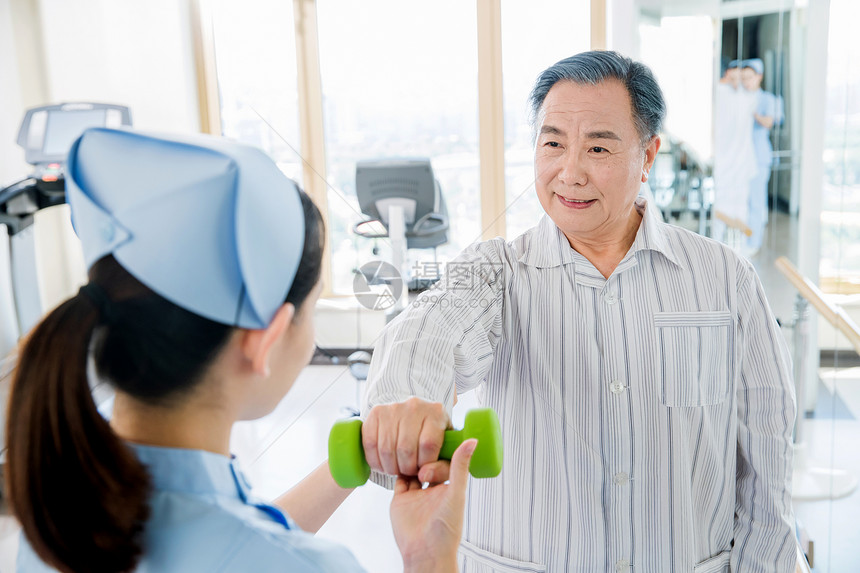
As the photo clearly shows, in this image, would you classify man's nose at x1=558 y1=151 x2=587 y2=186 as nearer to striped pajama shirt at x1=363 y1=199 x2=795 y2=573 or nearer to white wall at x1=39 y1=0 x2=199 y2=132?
striped pajama shirt at x1=363 y1=199 x2=795 y2=573

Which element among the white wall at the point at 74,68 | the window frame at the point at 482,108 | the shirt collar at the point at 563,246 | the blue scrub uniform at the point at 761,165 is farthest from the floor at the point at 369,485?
the white wall at the point at 74,68

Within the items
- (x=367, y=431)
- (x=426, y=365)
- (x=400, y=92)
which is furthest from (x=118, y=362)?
(x=400, y=92)

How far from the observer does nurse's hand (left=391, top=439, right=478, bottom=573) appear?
69 cm

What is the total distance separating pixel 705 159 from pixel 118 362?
2.52 m

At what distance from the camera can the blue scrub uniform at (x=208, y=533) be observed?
0.58 m

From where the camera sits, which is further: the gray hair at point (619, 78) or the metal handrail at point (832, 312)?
the metal handrail at point (832, 312)

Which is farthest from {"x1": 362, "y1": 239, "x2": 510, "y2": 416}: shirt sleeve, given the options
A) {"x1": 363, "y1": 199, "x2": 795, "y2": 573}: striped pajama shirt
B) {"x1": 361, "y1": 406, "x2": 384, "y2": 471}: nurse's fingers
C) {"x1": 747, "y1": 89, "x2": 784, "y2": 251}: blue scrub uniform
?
{"x1": 747, "y1": 89, "x2": 784, "y2": 251}: blue scrub uniform

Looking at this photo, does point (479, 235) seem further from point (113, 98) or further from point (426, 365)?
point (113, 98)

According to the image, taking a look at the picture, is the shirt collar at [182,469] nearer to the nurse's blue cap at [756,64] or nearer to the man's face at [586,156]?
the man's face at [586,156]

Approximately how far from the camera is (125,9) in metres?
3.26

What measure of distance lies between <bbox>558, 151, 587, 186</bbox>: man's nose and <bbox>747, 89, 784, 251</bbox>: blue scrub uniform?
1.72 m

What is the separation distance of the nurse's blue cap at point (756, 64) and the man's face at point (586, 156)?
5.41 ft

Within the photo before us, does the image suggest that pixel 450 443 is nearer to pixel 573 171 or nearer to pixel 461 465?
pixel 461 465

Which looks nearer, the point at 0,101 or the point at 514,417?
the point at 514,417
